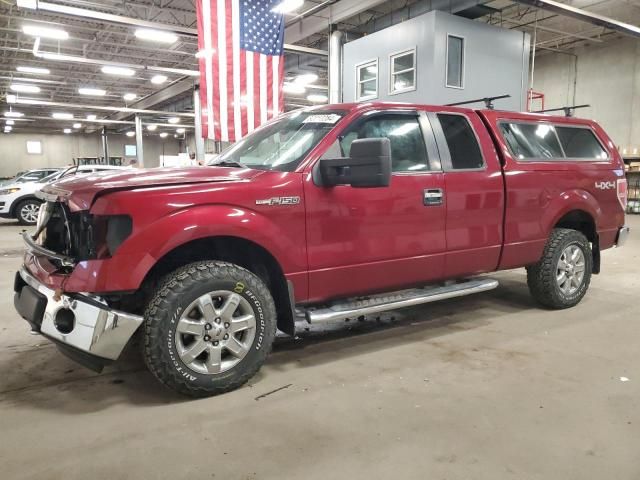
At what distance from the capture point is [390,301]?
347 cm

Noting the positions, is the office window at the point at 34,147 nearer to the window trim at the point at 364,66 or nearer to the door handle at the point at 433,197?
the window trim at the point at 364,66

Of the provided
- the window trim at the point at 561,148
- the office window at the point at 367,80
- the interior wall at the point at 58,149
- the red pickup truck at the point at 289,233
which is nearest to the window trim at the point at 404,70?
the office window at the point at 367,80

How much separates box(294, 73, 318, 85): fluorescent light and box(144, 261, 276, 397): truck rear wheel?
613 inches

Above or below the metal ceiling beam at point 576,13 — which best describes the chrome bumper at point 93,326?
below

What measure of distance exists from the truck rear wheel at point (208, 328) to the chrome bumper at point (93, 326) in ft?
0.44

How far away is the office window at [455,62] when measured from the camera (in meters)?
10.0

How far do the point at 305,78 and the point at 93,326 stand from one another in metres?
16.4

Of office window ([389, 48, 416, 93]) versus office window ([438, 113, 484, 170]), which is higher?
office window ([389, 48, 416, 93])

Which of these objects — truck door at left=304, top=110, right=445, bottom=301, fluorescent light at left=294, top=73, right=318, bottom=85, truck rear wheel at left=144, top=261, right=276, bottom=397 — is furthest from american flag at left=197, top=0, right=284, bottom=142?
fluorescent light at left=294, top=73, right=318, bottom=85

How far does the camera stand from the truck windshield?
3240 millimetres

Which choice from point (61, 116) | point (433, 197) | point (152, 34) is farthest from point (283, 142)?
point (61, 116)

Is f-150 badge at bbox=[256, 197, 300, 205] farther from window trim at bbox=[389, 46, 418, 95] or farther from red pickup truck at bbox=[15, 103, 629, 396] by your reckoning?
window trim at bbox=[389, 46, 418, 95]

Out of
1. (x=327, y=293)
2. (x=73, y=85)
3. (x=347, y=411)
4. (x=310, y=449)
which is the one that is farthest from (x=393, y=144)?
(x=73, y=85)

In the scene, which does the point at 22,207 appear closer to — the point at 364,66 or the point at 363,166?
the point at 364,66
